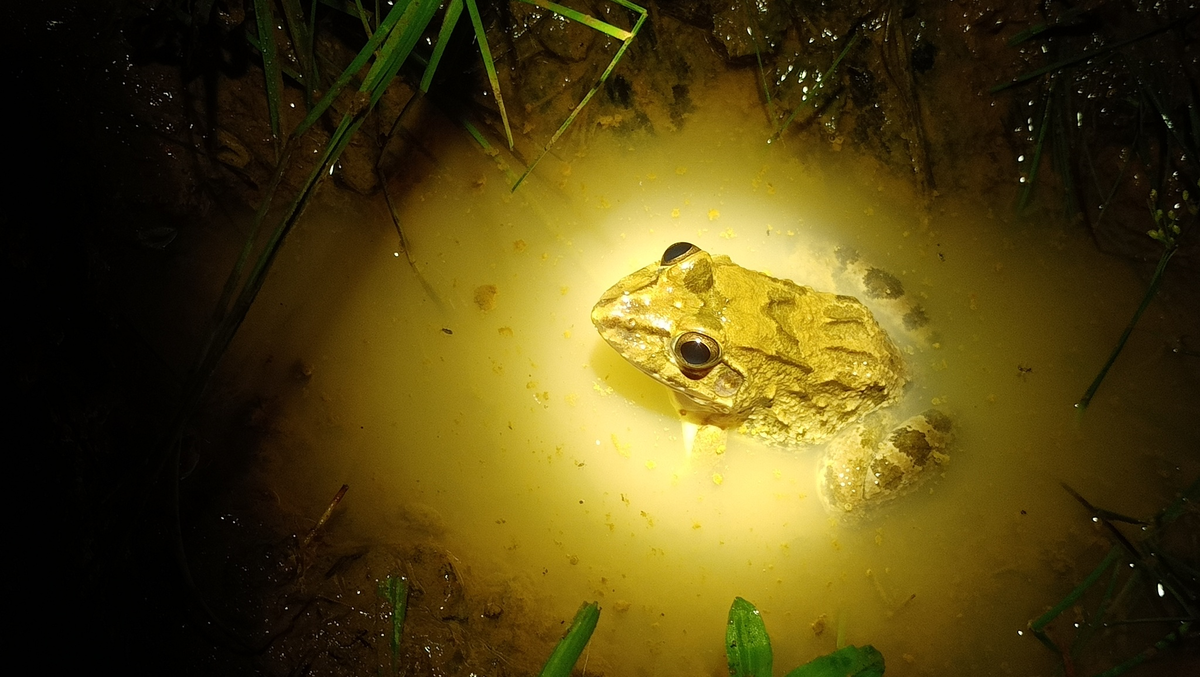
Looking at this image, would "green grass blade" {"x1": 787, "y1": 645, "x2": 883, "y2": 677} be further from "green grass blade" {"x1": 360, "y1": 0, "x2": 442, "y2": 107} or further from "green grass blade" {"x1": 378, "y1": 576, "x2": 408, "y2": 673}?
"green grass blade" {"x1": 360, "y1": 0, "x2": 442, "y2": 107}

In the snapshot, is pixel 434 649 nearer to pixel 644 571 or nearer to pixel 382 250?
pixel 644 571

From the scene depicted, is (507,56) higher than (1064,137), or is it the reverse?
(1064,137)

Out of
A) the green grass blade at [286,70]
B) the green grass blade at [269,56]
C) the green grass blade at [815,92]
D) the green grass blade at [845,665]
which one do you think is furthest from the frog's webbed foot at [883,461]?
the green grass blade at [286,70]

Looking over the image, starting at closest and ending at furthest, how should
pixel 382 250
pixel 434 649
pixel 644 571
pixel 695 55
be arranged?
pixel 434 649, pixel 644 571, pixel 382 250, pixel 695 55

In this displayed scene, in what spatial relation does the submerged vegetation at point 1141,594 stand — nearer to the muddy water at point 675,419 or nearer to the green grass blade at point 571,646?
the muddy water at point 675,419

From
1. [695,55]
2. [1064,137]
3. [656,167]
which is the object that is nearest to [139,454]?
[656,167]

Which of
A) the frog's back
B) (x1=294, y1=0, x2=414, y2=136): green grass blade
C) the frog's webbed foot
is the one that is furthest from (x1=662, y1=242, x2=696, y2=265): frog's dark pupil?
(x1=294, y1=0, x2=414, y2=136): green grass blade

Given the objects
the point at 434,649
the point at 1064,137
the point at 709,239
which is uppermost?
the point at 1064,137

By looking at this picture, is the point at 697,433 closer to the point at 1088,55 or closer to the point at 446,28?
the point at 446,28

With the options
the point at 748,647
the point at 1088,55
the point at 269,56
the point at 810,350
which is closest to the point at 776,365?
the point at 810,350
